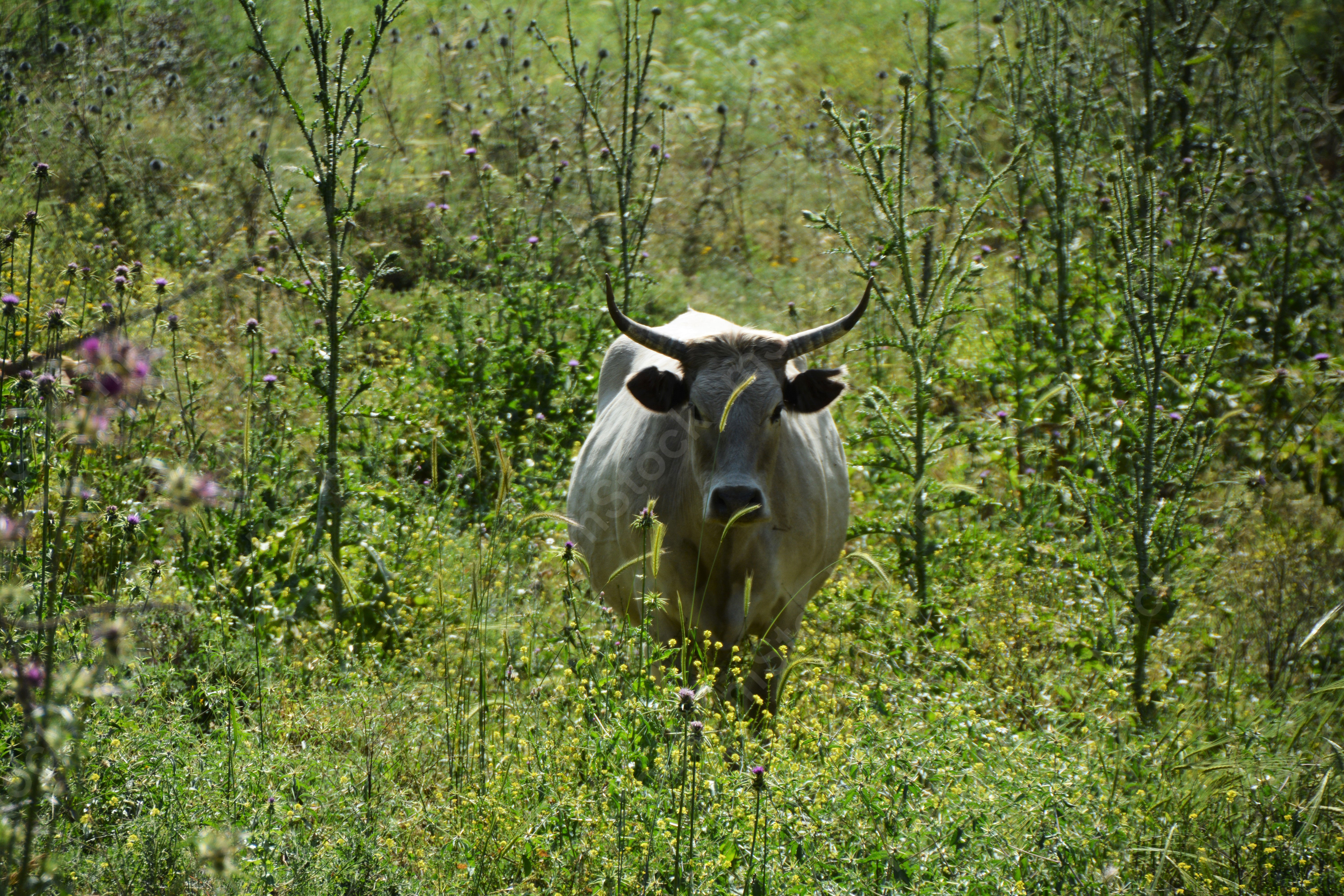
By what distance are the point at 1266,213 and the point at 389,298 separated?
8.23 meters

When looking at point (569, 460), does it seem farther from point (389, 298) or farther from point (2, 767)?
point (2, 767)

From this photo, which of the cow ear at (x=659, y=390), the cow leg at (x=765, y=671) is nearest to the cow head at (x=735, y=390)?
the cow ear at (x=659, y=390)

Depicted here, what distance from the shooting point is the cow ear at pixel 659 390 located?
450cm

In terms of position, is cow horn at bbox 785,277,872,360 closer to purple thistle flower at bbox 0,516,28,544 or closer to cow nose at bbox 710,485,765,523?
cow nose at bbox 710,485,765,523

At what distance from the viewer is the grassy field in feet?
9.83

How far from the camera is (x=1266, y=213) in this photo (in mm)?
9523

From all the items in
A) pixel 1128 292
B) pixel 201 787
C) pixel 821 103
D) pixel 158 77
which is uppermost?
pixel 158 77

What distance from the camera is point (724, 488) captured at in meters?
4.00

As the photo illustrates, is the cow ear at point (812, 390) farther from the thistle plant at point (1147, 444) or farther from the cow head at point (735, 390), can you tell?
the thistle plant at point (1147, 444)

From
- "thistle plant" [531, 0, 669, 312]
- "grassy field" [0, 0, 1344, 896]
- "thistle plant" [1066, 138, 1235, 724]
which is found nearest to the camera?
"grassy field" [0, 0, 1344, 896]

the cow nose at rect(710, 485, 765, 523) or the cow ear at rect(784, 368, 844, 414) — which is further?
the cow ear at rect(784, 368, 844, 414)

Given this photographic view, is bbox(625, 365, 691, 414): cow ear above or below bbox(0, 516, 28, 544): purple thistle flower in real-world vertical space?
below

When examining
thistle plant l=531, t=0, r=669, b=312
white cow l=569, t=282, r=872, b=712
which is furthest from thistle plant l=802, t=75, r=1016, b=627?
thistle plant l=531, t=0, r=669, b=312

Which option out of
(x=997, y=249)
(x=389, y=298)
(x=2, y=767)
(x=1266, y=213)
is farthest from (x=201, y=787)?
(x=997, y=249)
